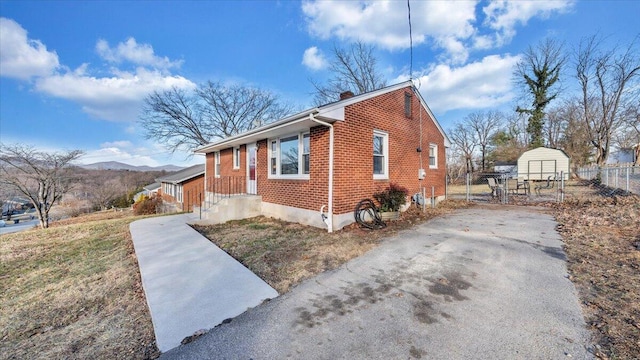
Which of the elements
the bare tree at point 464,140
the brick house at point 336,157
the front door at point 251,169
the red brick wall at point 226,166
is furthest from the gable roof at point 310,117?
the bare tree at point 464,140

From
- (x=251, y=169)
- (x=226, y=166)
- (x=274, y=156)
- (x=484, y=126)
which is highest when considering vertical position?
(x=484, y=126)

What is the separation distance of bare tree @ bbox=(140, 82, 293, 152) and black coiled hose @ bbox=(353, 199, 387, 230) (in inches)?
828

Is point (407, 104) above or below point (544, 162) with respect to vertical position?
above

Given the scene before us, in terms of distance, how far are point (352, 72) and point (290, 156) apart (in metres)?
19.6

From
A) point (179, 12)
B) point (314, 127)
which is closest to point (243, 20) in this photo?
point (179, 12)

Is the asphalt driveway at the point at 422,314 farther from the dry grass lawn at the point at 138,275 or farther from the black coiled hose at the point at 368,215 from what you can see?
the black coiled hose at the point at 368,215

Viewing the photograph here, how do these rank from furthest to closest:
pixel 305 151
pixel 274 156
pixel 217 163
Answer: pixel 217 163 → pixel 274 156 → pixel 305 151

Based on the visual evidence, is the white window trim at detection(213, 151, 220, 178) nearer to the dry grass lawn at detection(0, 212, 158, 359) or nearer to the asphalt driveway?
the dry grass lawn at detection(0, 212, 158, 359)

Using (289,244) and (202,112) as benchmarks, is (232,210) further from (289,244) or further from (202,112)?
(202,112)

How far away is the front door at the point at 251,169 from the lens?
1002 cm

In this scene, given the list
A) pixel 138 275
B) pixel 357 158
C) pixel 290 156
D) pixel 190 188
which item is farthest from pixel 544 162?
pixel 190 188

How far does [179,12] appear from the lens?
893cm

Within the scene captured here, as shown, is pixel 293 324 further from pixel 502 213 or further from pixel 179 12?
pixel 179 12

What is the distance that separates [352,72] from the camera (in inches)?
969
